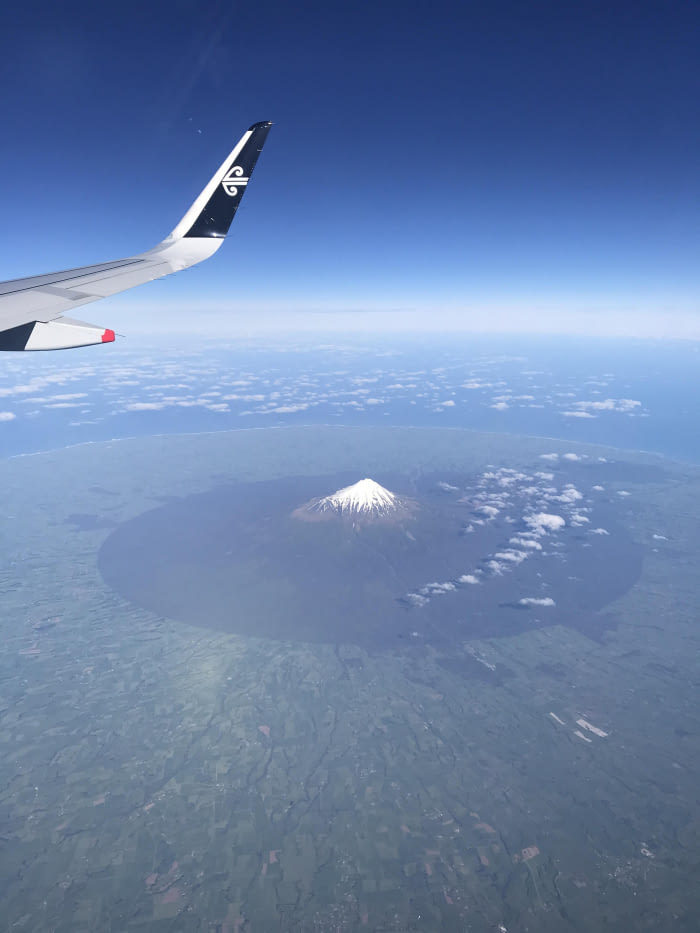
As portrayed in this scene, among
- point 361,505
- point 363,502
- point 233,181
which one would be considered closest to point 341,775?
point 233,181

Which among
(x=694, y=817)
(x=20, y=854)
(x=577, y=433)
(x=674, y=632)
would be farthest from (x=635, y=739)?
(x=577, y=433)

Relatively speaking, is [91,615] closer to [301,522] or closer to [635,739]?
[301,522]

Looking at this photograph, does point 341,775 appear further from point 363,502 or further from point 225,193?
point 363,502

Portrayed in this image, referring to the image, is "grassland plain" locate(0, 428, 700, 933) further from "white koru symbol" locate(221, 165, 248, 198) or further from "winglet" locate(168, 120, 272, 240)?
"white koru symbol" locate(221, 165, 248, 198)

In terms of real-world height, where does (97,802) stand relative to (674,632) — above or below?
above

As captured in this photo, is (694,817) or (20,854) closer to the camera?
(20,854)

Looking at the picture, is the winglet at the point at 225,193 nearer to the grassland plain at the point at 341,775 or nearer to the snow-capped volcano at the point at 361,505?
the grassland plain at the point at 341,775

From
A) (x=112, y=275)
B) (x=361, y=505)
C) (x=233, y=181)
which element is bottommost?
(x=361, y=505)
